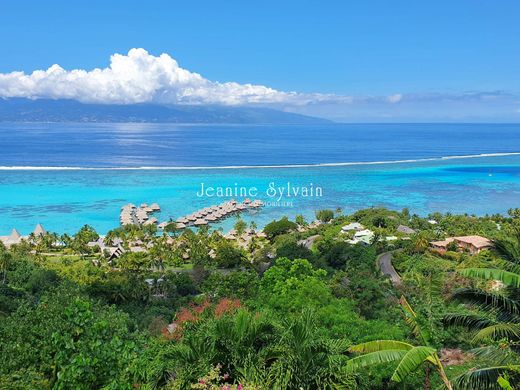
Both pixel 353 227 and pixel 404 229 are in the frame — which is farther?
pixel 404 229

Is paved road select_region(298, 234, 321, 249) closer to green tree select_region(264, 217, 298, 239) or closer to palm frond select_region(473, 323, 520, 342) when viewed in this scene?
green tree select_region(264, 217, 298, 239)

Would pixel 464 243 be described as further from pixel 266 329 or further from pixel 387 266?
pixel 266 329

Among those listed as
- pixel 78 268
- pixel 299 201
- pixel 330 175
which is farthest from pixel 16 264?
pixel 330 175

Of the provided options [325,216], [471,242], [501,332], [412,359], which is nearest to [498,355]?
[501,332]

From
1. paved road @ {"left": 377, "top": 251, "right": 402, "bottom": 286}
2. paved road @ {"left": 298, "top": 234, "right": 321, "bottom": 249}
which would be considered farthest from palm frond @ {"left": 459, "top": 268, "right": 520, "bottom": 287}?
paved road @ {"left": 298, "top": 234, "right": 321, "bottom": 249}

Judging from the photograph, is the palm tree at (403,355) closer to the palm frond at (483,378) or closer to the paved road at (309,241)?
the palm frond at (483,378)

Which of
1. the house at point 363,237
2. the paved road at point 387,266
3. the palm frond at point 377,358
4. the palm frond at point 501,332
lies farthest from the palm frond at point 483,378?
the house at point 363,237
